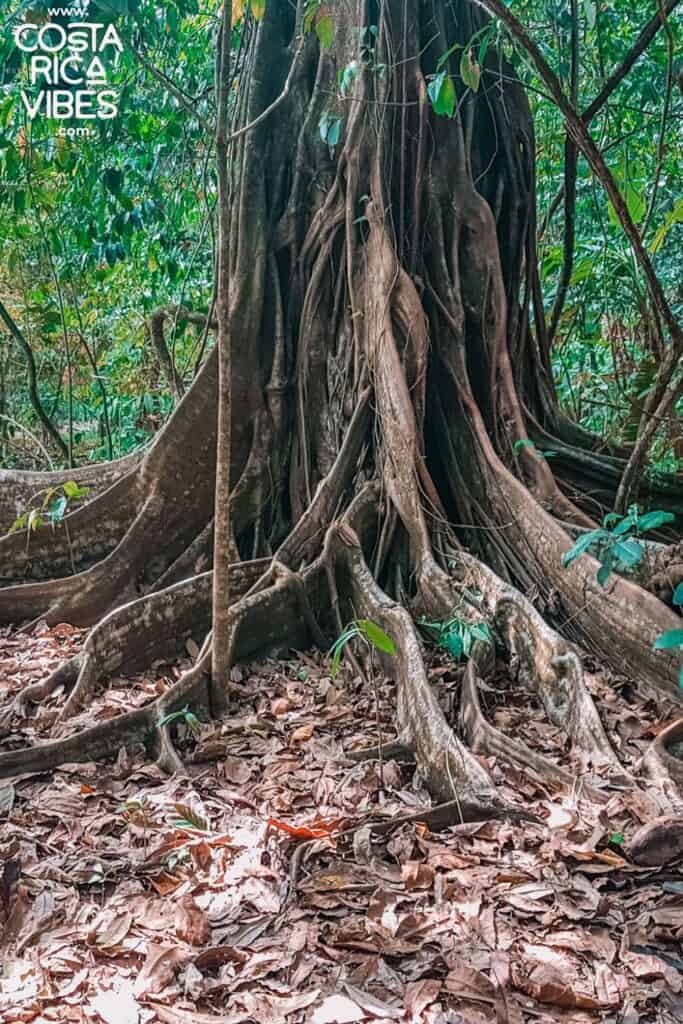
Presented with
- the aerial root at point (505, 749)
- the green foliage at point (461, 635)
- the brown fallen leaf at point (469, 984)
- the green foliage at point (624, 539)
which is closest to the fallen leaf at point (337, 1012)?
the brown fallen leaf at point (469, 984)

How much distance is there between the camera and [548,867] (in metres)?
2.10

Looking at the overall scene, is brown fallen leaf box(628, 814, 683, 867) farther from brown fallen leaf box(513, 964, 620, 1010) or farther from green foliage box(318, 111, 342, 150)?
green foliage box(318, 111, 342, 150)

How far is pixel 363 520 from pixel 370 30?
8.63ft

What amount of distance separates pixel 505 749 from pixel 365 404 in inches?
82.6

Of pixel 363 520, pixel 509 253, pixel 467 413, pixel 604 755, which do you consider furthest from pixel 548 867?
pixel 509 253

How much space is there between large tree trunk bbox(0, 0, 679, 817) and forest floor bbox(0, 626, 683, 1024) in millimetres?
687

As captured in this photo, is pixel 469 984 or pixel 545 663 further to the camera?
pixel 545 663

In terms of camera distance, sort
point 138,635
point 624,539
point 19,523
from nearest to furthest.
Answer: point 624,539 → point 138,635 → point 19,523

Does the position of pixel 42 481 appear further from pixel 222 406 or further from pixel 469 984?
pixel 469 984

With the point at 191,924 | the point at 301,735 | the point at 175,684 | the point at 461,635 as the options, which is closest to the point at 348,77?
the point at 461,635

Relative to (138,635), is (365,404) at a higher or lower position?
higher

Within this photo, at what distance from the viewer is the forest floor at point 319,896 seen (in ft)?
5.56
